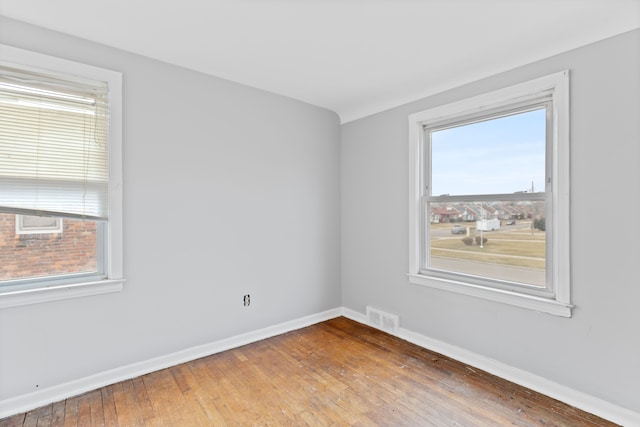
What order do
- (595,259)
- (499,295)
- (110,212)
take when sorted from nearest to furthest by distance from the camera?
(595,259)
(110,212)
(499,295)

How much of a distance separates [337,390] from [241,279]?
1.29 metres

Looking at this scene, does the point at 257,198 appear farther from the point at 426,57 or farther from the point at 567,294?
the point at 567,294

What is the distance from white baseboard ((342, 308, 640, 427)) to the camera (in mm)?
1906

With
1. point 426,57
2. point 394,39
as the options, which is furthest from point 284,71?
point 426,57

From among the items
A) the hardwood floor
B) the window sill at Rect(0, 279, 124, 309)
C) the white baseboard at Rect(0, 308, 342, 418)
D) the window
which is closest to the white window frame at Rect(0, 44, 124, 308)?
the window sill at Rect(0, 279, 124, 309)

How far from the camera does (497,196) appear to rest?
254 cm

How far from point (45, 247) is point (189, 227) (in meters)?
0.92

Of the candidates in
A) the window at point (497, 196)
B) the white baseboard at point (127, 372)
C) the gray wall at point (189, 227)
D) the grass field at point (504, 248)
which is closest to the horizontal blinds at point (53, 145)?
the gray wall at point (189, 227)

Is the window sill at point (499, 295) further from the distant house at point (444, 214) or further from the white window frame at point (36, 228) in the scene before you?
the white window frame at point (36, 228)

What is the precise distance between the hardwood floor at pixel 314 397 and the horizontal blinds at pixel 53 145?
49.7 inches

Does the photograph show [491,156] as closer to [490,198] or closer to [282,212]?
[490,198]

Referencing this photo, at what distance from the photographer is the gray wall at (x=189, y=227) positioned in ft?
6.88

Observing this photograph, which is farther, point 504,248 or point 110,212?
point 504,248

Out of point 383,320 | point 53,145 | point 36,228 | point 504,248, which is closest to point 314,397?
point 383,320
